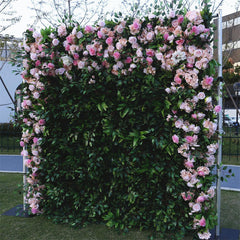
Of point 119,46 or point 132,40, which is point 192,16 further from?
point 119,46

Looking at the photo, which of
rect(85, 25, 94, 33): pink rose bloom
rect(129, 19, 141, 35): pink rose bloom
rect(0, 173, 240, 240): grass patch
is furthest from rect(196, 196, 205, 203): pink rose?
rect(85, 25, 94, 33): pink rose bloom

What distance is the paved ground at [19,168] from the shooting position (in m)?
6.79

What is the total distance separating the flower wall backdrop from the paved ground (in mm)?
2022

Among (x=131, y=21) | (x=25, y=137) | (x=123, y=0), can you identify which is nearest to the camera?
(x=131, y=21)

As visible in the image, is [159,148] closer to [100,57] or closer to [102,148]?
[102,148]

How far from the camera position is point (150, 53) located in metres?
3.60

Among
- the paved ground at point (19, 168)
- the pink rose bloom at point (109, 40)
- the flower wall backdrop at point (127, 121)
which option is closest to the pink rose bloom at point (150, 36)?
the flower wall backdrop at point (127, 121)

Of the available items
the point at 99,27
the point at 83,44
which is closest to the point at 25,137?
the point at 83,44

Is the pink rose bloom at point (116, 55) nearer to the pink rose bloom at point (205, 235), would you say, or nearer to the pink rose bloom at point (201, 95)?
the pink rose bloom at point (201, 95)

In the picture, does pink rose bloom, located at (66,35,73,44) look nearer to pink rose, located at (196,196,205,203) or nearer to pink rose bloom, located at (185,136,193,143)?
pink rose bloom, located at (185,136,193,143)

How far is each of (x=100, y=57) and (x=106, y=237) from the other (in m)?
2.47

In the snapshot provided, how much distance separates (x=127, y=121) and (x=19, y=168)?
22.4 feet

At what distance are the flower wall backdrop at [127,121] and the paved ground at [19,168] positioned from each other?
2.02 metres

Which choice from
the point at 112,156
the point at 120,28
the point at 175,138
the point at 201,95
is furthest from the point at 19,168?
the point at 201,95
